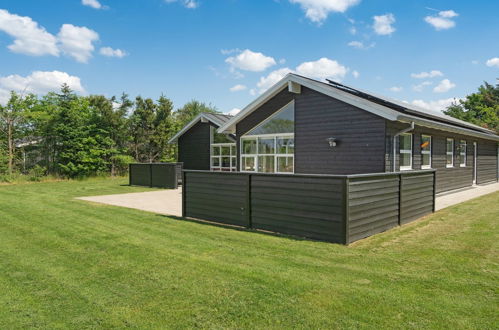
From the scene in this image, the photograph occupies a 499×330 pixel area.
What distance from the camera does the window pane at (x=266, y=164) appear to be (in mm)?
12657

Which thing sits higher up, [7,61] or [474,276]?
[7,61]

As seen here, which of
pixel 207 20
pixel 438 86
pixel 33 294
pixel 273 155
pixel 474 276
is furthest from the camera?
pixel 438 86

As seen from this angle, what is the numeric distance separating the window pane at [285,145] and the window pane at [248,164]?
139 cm

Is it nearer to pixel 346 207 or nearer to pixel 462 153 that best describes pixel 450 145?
pixel 462 153

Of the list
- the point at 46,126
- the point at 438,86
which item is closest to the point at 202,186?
the point at 46,126

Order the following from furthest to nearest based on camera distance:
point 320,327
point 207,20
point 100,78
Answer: point 100,78, point 207,20, point 320,327

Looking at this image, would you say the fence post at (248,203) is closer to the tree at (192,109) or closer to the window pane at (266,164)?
the window pane at (266,164)

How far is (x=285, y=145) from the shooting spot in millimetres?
12094

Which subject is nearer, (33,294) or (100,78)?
(33,294)

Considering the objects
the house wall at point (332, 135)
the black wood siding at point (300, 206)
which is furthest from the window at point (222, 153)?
the black wood siding at point (300, 206)

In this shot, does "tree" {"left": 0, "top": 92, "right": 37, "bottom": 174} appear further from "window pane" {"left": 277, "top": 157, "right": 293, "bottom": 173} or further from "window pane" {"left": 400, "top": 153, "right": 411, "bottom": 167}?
"window pane" {"left": 400, "top": 153, "right": 411, "bottom": 167}

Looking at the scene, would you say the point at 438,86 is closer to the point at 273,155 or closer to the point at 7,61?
the point at 273,155

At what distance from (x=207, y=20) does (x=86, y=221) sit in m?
12.8

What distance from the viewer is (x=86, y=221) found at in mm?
7434
